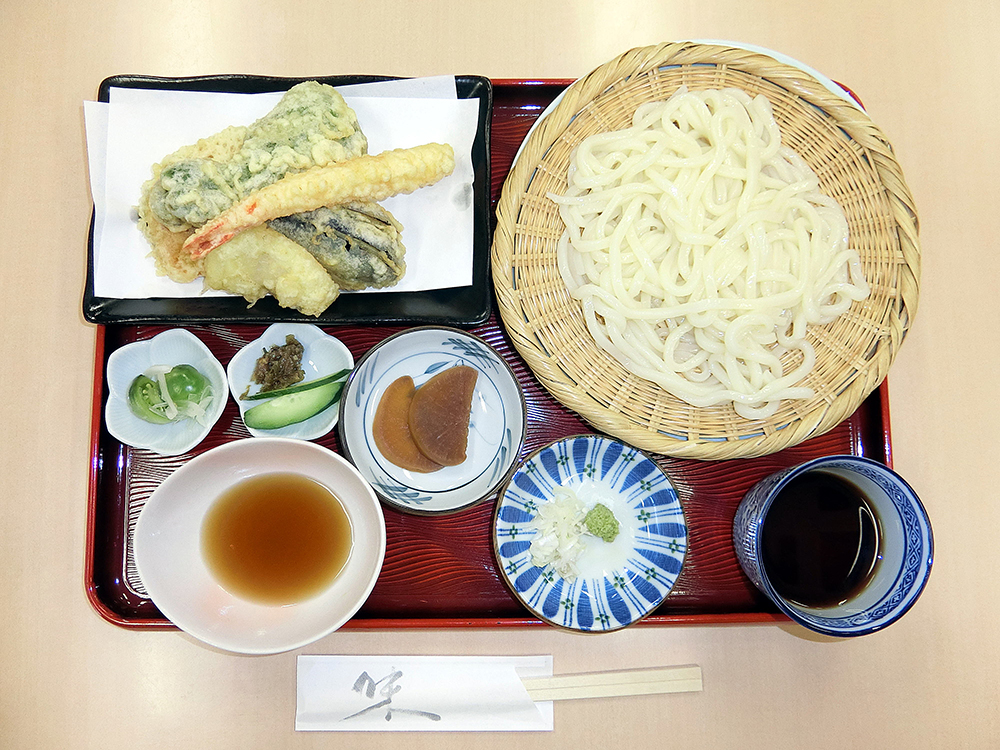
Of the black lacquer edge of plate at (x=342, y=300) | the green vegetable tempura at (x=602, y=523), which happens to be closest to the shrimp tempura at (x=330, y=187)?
the black lacquer edge of plate at (x=342, y=300)

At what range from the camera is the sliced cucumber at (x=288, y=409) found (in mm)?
1814

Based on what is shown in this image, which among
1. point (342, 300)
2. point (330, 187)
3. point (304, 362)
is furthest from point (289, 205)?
point (304, 362)

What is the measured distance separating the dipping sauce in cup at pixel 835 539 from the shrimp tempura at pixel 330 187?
127 cm

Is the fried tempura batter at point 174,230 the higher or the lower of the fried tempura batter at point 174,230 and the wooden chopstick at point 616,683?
the higher

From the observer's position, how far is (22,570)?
1960mm

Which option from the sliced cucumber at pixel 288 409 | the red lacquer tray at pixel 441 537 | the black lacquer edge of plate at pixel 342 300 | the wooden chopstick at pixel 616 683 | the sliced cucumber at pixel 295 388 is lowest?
the wooden chopstick at pixel 616 683

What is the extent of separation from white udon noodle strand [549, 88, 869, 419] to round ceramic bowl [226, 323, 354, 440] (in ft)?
2.33

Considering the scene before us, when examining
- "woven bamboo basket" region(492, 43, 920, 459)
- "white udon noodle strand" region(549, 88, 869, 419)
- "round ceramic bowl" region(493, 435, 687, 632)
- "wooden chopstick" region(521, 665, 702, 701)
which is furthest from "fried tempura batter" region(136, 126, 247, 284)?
"wooden chopstick" region(521, 665, 702, 701)

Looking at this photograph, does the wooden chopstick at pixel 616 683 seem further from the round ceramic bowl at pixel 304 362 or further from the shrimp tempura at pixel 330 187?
the shrimp tempura at pixel 330 187

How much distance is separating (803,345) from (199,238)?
5.62 ft

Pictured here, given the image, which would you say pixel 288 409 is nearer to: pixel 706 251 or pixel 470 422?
pixel 470 422

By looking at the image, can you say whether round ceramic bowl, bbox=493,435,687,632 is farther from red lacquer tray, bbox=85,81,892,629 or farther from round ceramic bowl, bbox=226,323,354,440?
round ceramic bowl, bbox=226,323,354,440

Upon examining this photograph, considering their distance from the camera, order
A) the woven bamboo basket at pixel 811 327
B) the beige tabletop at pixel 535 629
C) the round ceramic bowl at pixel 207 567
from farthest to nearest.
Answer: the beige tabletop at pixel 535 629
the woven bamboo basket at pixel 811 327
the round ceramic bowl at pixel 207 567

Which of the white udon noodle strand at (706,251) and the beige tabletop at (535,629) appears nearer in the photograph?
the white udon noodle strand at (706,251)
